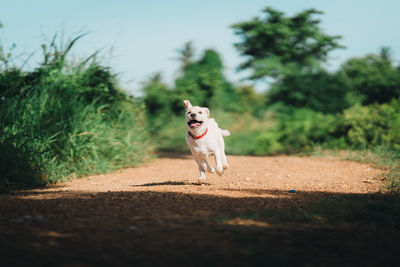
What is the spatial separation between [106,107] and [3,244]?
26.3 feet

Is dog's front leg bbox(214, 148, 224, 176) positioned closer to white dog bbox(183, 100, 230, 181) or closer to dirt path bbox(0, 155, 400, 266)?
white dog bbox(183, 100, 230, 181)

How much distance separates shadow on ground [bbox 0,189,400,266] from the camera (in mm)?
2914

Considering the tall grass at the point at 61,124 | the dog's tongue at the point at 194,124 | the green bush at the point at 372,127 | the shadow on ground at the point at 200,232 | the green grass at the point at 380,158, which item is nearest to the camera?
the shadow on ground at the point at 200,232

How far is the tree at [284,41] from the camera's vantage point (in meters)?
24.2

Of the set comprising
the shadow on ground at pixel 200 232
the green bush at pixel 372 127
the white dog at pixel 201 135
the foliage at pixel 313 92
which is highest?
the foliage at pixel 313 92

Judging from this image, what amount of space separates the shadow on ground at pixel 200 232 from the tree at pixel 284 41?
20.0 meters

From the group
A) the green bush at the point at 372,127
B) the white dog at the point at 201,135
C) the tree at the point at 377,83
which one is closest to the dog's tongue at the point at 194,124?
the white dog at the point at 201,135

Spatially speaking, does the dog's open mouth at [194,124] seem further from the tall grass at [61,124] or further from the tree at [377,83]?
the tree at [377,83]

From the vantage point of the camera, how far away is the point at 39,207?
4.63 m

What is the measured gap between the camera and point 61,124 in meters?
8.61

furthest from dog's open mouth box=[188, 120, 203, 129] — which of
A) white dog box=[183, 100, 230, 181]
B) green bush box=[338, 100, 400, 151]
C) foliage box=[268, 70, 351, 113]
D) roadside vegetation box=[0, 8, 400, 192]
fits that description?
foliage box=[268, 70, 351, 113]

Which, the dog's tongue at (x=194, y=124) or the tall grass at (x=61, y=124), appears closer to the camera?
the dog's tongue at (x=194, y=124)

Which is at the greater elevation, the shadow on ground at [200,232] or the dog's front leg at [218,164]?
the dog's front leg at [218,164]

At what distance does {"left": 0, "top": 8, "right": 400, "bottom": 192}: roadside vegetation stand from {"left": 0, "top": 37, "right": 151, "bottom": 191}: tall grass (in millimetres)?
25
